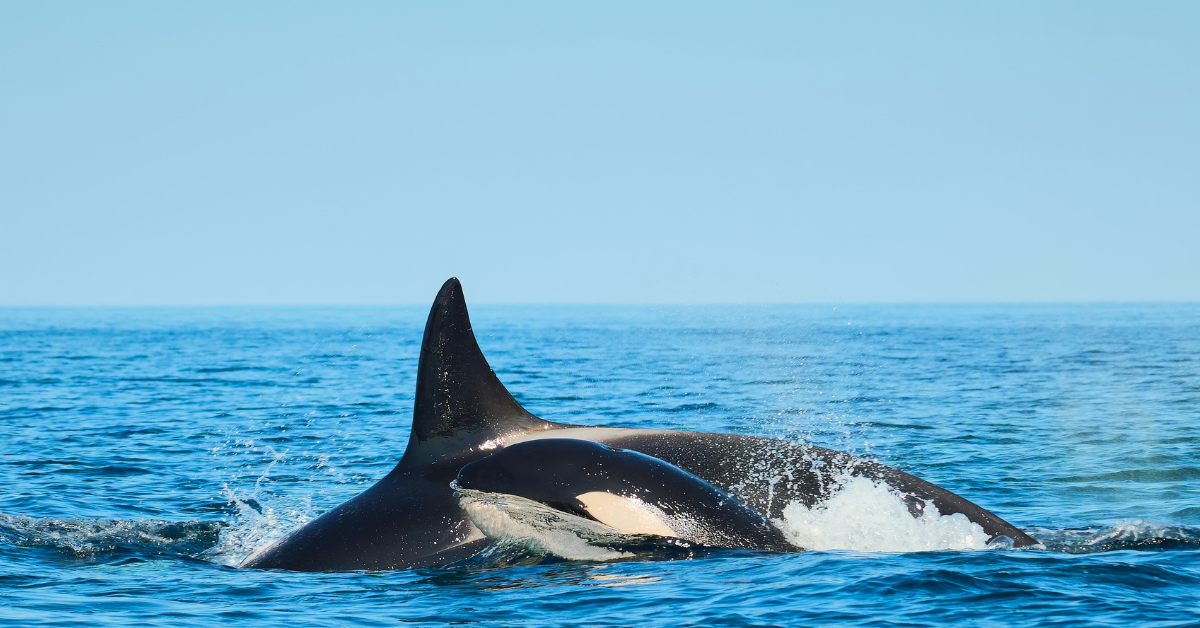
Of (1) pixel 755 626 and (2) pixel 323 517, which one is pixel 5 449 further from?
(1) pixel 755 626

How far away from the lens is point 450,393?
957 centimetres

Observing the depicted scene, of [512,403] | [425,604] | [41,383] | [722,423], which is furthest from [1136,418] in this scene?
[41,383]

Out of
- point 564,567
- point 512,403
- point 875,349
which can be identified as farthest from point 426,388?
point 875,349

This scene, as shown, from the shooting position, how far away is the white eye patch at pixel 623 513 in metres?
8.66

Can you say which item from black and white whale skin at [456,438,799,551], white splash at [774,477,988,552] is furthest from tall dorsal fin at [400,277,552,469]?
white splash at [774,477,988,552]

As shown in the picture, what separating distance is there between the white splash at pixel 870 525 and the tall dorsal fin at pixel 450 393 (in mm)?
2466

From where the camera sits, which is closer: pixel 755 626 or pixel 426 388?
pixel 755 626

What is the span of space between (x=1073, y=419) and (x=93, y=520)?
17546mm

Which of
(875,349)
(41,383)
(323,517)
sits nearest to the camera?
(323,517)

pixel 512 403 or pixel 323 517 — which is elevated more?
pixel 512 403

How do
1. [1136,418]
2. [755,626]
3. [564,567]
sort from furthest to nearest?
[1136,418] → [564,567] → [755,626]

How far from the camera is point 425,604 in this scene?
26.5 ft

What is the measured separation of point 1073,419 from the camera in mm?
22547

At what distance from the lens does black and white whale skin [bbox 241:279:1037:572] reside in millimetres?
9133
